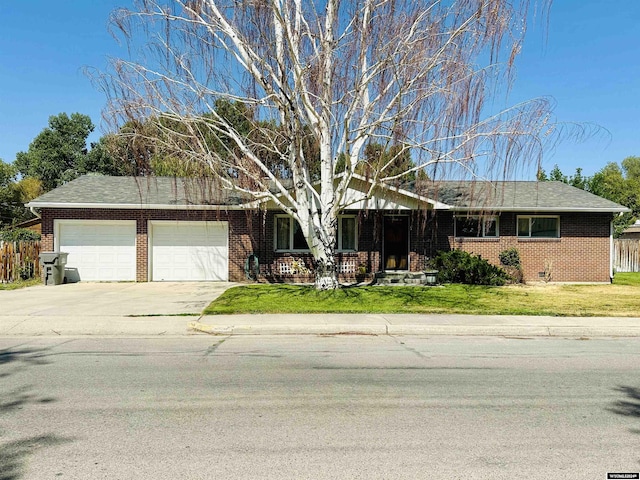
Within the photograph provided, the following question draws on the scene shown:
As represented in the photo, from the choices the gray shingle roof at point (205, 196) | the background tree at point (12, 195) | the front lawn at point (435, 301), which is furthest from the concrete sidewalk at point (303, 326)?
the background tree at point (12, 195)

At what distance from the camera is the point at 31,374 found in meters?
6.35

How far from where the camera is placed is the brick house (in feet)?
58.5

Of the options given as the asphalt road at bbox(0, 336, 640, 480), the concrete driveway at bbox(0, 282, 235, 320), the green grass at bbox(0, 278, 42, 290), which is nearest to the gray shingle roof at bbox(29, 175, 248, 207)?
the green grass at bbox(0, 278, 42, 290)

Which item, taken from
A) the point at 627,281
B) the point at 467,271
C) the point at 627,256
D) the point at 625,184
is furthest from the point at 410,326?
the point at 625,184

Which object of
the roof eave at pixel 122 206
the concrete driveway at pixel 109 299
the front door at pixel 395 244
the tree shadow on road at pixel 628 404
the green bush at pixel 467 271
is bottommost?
the tree shadow on road at pixel 628 404

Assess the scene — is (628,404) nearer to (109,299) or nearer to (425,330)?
(425,330)

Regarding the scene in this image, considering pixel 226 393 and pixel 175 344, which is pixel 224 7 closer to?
pixel 175 344

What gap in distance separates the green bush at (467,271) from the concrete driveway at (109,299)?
784 centimetres

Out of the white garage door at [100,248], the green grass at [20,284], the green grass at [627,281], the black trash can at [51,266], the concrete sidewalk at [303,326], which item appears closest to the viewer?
the concrete sidewalk at [303,326]

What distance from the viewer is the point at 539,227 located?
19.1 m

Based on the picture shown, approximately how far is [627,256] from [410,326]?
67.8 feet

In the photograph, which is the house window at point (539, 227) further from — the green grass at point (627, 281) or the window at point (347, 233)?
the window at point (347, 233)

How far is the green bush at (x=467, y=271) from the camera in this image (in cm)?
1708

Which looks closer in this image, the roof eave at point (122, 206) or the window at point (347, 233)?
the roof eave at point (122, 206)
